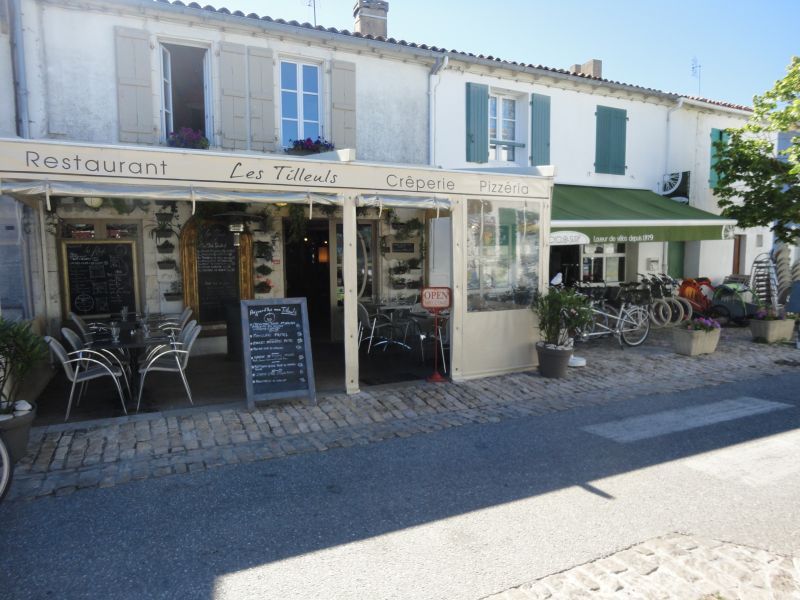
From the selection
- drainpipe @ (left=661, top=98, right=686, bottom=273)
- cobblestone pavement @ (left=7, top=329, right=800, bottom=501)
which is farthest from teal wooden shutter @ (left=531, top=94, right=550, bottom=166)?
cobblestone pavement @ (left=7, top=329, right=800, bottom=501)

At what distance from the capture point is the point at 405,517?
3.70m

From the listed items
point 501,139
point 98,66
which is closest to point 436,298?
point 501,139

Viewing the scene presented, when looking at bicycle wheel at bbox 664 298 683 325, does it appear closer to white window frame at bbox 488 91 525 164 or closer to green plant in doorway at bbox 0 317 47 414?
white window frame at bbox 488 91 525 164

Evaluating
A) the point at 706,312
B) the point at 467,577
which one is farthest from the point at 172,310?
the point at 706,312

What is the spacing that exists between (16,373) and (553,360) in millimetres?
6058

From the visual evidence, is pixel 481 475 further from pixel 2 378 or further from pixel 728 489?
pixel 2 378

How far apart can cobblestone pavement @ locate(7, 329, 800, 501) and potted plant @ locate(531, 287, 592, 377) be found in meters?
0.25

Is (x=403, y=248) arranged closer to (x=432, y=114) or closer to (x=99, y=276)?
(x=432, y=114)

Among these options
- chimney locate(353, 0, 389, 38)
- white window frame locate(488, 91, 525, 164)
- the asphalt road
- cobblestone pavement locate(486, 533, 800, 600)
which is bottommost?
cobblestone pavement locate(486, 533, 800, 600)

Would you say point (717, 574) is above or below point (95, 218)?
below

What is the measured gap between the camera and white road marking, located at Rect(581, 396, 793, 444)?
5383 millimetres

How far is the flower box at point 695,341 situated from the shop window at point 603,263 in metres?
3.74

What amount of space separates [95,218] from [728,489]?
28.1 feet

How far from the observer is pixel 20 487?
13.5 ft
